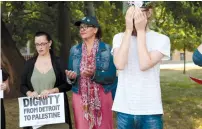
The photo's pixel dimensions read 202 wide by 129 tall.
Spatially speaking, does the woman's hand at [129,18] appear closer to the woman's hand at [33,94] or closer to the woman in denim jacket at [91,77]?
the woman in denim jacket at [91,77]

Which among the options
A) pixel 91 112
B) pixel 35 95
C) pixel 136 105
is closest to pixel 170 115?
pixel 91 112

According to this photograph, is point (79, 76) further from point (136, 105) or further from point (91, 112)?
point (136, 105)

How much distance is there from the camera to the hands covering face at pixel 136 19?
2643 millimetres

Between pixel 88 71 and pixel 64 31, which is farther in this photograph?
pixel 64 31

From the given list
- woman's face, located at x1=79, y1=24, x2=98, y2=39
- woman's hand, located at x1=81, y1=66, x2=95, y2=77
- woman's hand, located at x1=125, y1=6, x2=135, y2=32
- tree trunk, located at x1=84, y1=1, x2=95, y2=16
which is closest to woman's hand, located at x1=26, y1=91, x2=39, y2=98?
woman's hand, located at x1=81, y1=66, x2=95, y2=77

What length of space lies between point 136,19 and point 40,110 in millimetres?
1452

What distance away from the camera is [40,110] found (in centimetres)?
357

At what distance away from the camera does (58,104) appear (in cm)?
360

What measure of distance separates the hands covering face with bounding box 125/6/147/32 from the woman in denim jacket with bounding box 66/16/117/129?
109 centimetres

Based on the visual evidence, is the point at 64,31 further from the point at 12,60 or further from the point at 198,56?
the point at 198,56

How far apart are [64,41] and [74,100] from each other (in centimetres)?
998

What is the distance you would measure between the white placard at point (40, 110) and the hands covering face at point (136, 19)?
122 centimetres

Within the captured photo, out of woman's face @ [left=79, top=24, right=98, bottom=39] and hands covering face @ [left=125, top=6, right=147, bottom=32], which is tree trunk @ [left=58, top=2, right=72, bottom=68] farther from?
hands covering face @ [left=125, top=6, right=147, bottom=32]

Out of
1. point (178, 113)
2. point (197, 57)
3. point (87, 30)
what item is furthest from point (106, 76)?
point (178, 113)
